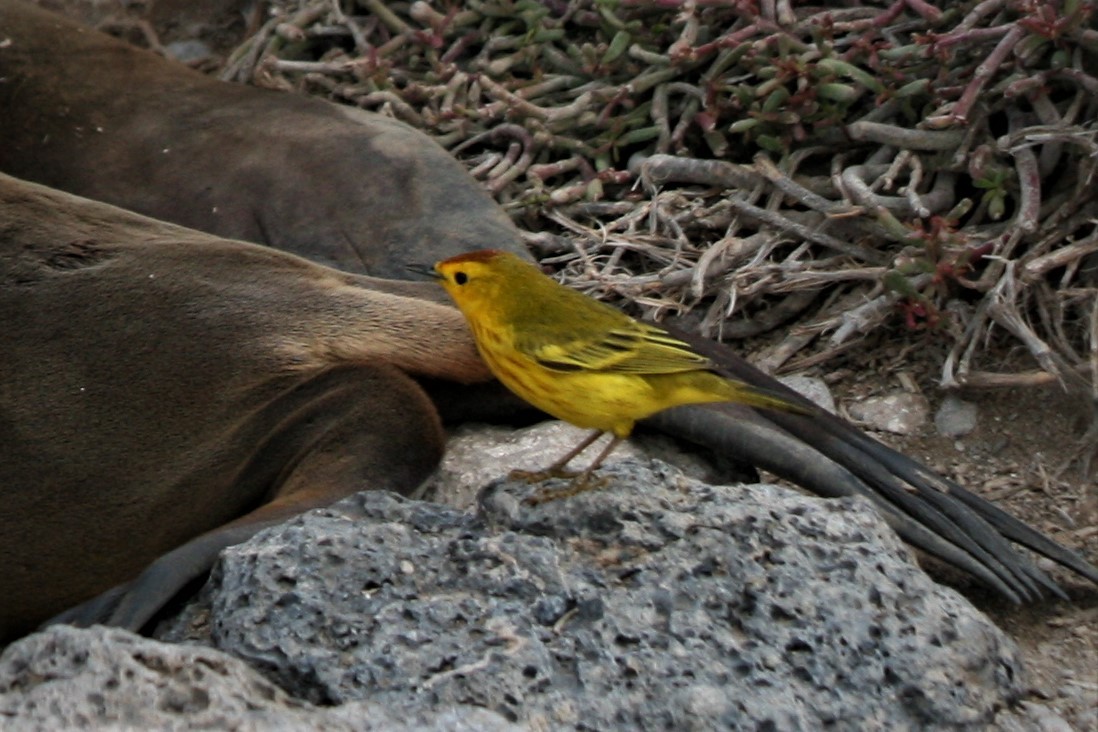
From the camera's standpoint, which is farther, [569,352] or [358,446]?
[358,446]

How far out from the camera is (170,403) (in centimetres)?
407

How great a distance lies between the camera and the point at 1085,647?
11.2ft

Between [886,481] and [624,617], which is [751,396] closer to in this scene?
[624,617]

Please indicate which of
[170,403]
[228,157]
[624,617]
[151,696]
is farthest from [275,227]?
[151,696]

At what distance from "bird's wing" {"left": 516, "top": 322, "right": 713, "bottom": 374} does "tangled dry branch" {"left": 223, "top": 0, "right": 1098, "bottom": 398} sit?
4.53 feet

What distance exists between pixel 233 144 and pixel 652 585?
305cm

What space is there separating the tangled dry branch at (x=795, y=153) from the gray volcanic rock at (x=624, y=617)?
143 centimetres

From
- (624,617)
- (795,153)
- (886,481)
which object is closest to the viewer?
(624,617)

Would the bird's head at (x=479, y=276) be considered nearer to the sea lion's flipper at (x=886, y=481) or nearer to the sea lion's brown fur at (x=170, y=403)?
the sea lion's flipper at (x=886, y=481)

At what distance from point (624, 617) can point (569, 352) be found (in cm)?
45

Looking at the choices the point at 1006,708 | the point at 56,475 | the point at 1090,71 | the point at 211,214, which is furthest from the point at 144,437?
the point at 1090,71

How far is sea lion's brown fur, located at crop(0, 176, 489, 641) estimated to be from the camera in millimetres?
3973

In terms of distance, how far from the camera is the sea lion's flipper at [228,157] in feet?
16.7

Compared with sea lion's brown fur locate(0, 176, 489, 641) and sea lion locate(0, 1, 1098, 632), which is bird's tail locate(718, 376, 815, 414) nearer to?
sea lion locate(0, 1, 1098, 632)
